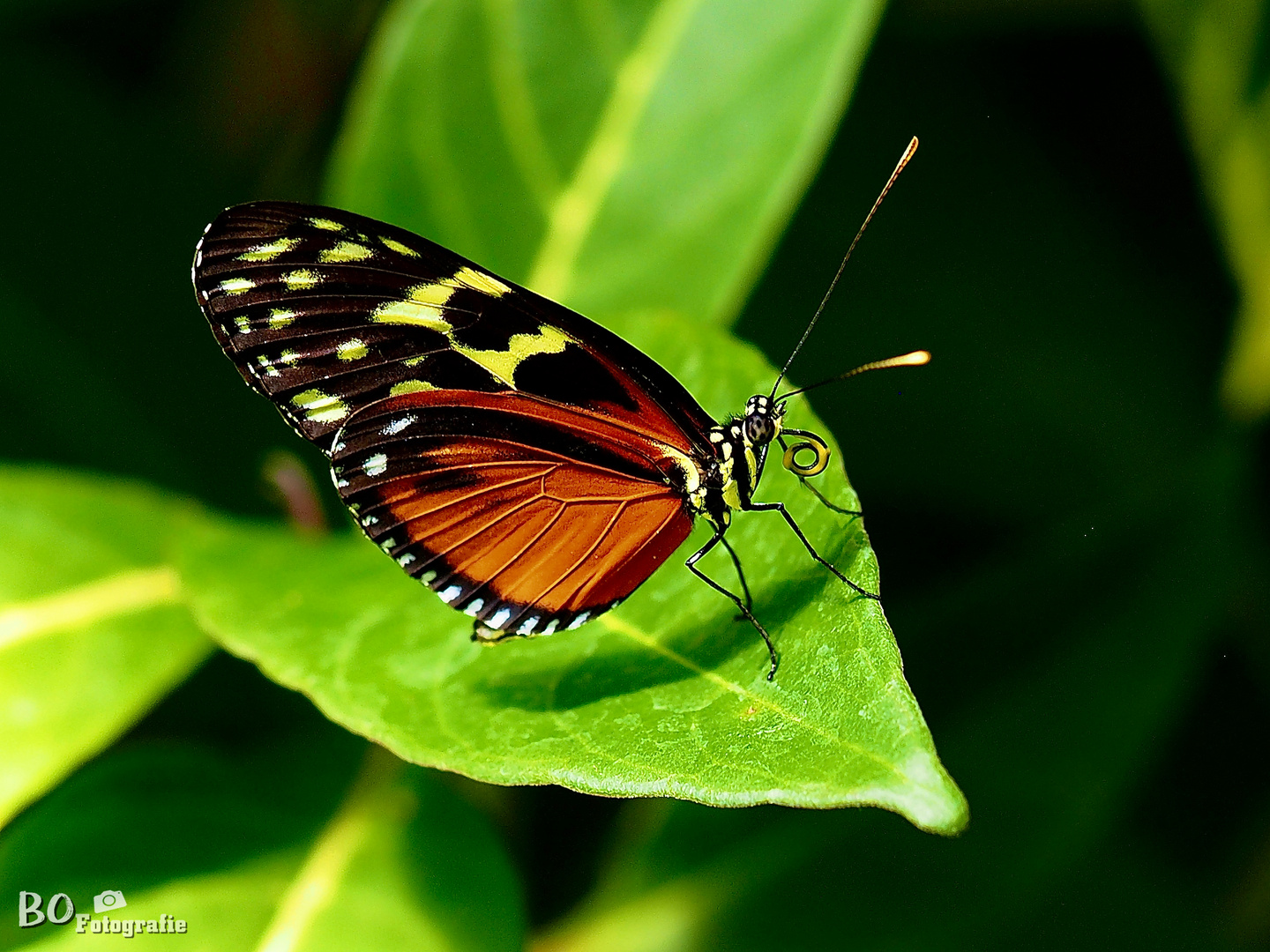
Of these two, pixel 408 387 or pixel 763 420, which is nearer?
pixel 763 420

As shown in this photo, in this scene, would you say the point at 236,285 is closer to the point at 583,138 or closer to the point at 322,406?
the point at 322,406

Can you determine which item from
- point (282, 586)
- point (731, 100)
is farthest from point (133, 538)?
point (731, 100)

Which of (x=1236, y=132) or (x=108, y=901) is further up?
(x=1236, y=132)

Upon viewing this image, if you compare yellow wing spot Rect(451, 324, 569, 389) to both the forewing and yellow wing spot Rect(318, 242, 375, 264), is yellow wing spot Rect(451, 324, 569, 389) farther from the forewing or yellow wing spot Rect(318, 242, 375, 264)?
yellow wing spot Rect(318, 242, 375, 264)

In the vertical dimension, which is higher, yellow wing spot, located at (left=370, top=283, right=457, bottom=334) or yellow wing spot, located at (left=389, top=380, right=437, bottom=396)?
yellow wing spot, located at (left=370, top=283, right=457, bottom=334)

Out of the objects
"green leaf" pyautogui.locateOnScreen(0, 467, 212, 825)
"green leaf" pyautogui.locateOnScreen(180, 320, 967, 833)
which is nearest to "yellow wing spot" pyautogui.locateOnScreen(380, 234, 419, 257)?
"green leaf" pyautogui.locateOnScreen(180, 320, 967, 833)

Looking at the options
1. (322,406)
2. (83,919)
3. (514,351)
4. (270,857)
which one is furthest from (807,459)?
(83,919)

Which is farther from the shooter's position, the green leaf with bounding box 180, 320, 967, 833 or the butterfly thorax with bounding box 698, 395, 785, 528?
the butterfly thorax with bounding box 698, 395, 785, 528
